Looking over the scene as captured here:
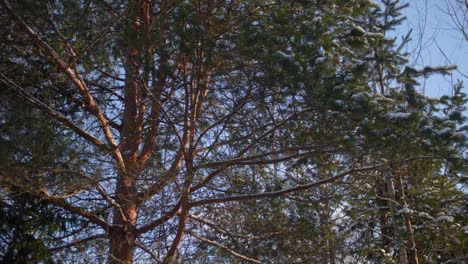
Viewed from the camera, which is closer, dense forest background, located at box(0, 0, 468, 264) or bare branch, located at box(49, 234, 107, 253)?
dense forest background, located at box(0, 0, 468, 264)

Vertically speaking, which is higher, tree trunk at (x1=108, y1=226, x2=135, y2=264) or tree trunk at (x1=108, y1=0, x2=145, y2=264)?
tree trunk at (x1=108, y1=0, x2=145, y2=264)

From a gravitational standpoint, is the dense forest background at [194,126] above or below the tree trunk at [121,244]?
above

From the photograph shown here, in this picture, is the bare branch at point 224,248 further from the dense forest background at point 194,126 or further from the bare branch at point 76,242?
the bare branch at point 76,242

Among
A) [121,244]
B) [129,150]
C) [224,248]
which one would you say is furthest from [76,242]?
[224,248]

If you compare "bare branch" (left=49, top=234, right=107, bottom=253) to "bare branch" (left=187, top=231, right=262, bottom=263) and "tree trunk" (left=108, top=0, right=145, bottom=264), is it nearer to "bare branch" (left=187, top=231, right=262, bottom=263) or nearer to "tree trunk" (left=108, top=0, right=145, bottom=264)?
"tree trunk" (left=108, top=0, right=145, bottom=264)

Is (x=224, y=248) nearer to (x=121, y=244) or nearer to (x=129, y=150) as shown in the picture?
(x=121, y=244)

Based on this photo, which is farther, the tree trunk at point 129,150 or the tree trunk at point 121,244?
the tree trunk at point 121,244

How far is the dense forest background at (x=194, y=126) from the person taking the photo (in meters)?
5.07

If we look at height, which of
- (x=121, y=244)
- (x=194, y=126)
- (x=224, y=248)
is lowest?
(x=121, y=244)

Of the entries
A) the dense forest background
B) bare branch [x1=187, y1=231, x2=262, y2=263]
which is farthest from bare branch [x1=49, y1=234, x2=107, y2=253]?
bare branch [x1=187, y1=231, x2=262, y2=263]

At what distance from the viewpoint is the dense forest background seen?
5.07 m

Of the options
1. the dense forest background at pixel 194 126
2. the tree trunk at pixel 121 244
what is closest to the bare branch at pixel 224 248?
the dense forest background at pixel 194 126

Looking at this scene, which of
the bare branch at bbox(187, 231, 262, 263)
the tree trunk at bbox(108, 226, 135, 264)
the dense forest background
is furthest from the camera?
the bare branch at bbox(187, 231, 262, 263)

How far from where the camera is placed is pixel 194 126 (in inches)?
223
